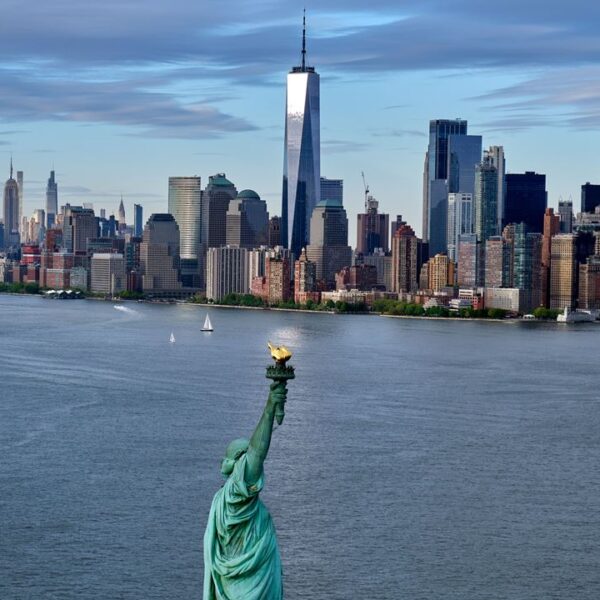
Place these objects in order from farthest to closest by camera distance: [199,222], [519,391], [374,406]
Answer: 1. [199,222]
2. [519,391]
3. [374,406]

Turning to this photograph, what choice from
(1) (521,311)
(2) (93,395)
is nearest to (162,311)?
(1) (521,311)

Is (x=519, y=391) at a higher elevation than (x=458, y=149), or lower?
lower

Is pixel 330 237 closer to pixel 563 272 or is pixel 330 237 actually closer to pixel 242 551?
pixel 563 272

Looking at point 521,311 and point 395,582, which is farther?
point 521,311

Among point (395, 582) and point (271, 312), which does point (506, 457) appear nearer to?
point (395, 582)

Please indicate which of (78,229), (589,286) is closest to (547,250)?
(589,286)

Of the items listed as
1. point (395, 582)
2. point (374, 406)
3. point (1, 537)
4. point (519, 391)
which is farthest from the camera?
point (519, 391)
